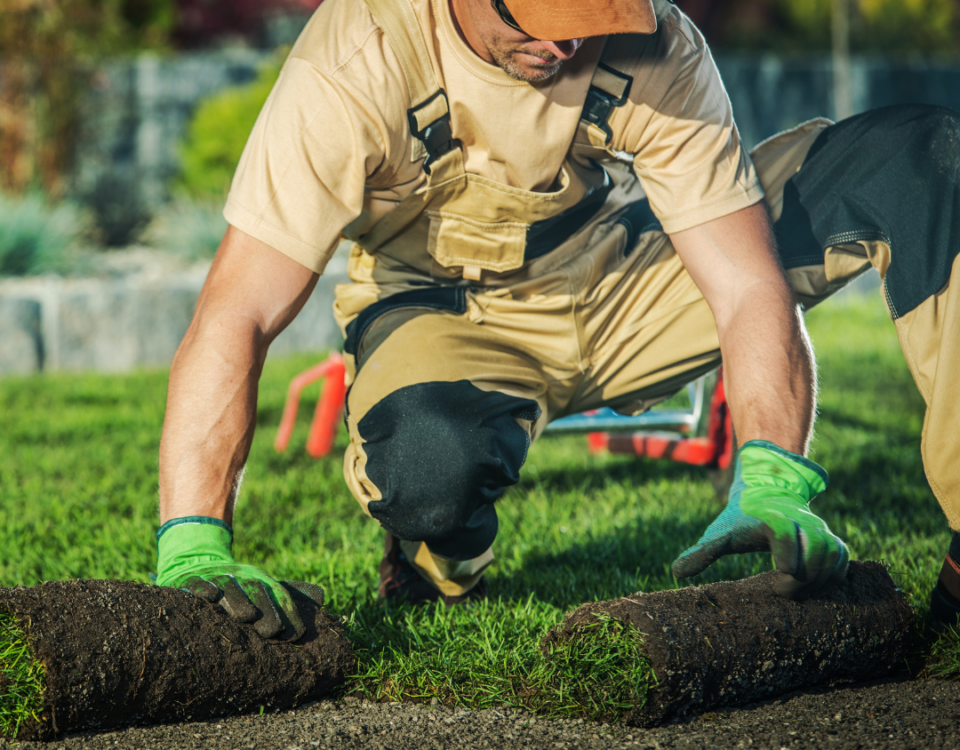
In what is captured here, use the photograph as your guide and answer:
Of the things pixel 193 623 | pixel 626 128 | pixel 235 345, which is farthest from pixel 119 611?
pixel 626 128

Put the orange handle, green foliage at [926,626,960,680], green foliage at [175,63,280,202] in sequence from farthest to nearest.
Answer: green foliage at [175,63,280,202], the orange handle, green foliage at [926,626,960,680]

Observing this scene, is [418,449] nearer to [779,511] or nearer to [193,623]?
[193,623]

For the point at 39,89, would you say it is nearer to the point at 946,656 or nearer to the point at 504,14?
the point at 504,14

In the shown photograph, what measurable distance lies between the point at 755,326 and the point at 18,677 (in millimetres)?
1767

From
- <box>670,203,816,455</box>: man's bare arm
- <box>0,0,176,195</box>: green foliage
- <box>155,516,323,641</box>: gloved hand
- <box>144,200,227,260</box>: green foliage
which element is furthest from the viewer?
<box>0,0,176,195</box>: green foliage

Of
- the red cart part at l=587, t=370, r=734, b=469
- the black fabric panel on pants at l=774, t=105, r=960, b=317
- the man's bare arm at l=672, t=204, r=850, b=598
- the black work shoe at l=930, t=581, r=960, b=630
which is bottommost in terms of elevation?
the red cart part at l=587, t=370, r=734, b=469

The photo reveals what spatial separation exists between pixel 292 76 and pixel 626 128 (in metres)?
0.86

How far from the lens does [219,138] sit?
8609 mm

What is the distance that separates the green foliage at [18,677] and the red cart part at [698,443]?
96.0 inches

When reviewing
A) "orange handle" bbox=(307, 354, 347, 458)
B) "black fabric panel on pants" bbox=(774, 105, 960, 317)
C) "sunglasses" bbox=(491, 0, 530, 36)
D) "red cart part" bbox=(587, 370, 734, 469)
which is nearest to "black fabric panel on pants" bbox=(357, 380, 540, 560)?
"sunglasses" bbox=(491, 0, 530, 36)

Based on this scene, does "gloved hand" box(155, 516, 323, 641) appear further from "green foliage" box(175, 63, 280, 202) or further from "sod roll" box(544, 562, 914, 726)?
"green foliage" box(175, 63, 280, 202)

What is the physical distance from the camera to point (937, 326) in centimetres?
242

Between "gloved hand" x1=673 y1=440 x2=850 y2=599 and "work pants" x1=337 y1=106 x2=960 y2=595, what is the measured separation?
443mm

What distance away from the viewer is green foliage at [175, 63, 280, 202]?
27.8 feet
